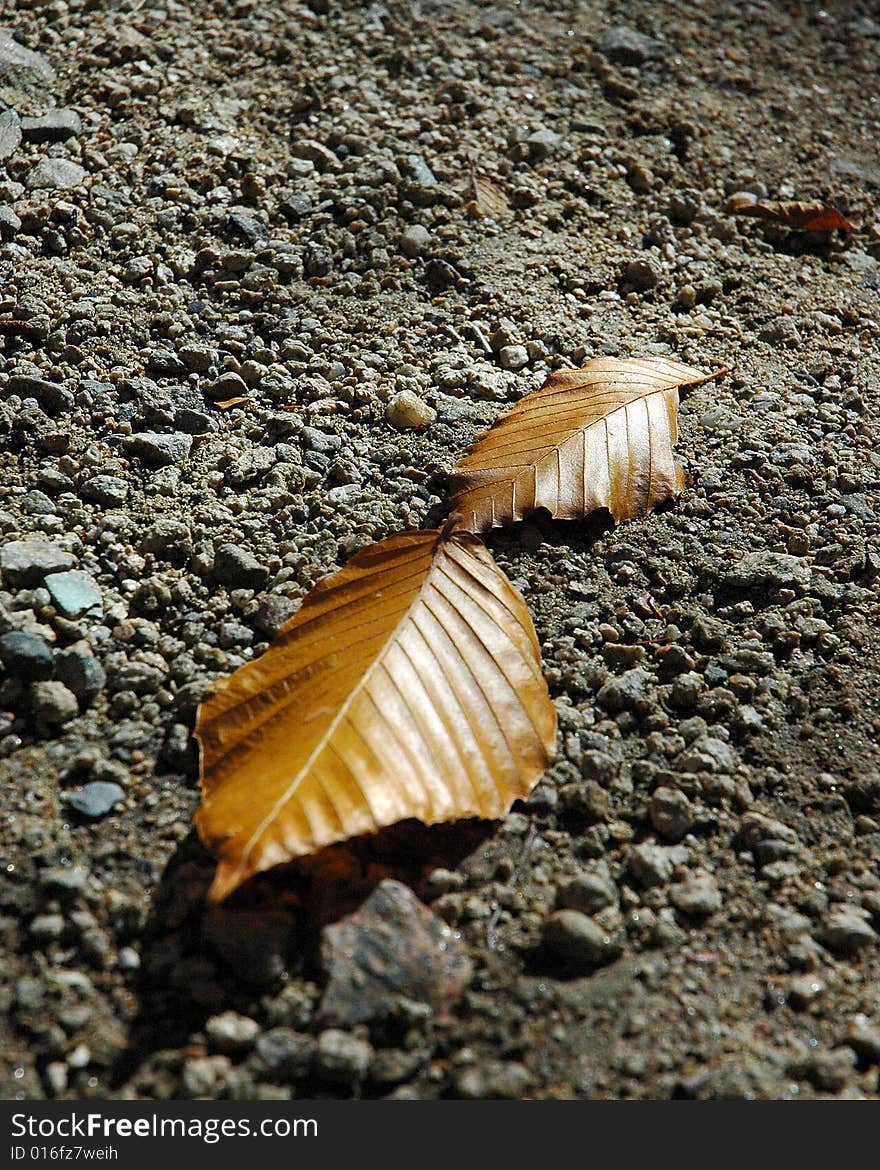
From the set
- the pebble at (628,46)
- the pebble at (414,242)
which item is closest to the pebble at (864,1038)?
the pebble at (414,242)

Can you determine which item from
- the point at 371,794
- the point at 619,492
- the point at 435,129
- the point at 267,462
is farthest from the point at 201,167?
the point at 371,794

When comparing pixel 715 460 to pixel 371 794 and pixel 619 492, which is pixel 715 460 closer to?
pixel 619 492

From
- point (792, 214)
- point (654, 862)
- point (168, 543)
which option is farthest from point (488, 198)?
point (654, 862)

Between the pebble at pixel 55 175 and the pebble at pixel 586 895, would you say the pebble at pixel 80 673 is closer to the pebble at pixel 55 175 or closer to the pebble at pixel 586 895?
the pebble at pixel 586 895

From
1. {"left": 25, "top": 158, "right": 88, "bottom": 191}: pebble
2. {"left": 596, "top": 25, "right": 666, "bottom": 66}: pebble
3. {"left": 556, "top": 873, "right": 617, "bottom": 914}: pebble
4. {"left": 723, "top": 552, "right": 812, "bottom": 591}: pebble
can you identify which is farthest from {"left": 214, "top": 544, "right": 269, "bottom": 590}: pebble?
{"left": 596, "top": 25, "right": 666, "bottom": 66}: pebble

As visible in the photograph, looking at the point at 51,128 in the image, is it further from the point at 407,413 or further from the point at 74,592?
the point at 74,592

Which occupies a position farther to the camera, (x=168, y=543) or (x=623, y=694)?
(x=168, y=543)

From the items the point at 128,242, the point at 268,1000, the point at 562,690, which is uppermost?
the point at 128,242
